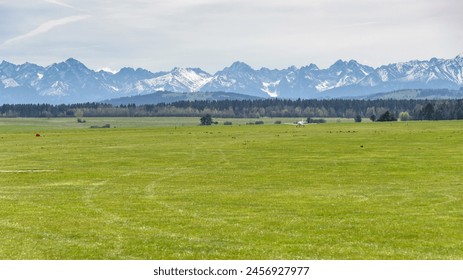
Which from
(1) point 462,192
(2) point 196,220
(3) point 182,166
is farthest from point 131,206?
(3) point 182,166

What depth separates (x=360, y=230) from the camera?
94.4ft

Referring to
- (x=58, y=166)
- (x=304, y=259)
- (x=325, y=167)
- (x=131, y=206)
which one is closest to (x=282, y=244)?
(x=304, y=259)

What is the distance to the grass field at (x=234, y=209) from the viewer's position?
82.7ft

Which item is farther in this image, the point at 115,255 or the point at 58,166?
the point at 58,166

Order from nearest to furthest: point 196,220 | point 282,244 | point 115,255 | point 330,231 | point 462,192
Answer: point 115,255 < point 282,244 < point 330,231 < point 196,220 < point 462,192

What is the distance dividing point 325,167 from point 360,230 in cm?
3440

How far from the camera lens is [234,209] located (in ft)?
116

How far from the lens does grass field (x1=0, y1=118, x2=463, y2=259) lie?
25203 millimetres

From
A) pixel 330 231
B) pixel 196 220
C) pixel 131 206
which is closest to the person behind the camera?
pixel 330 231

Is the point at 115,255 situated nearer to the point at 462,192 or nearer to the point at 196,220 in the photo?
the point at 196,220
